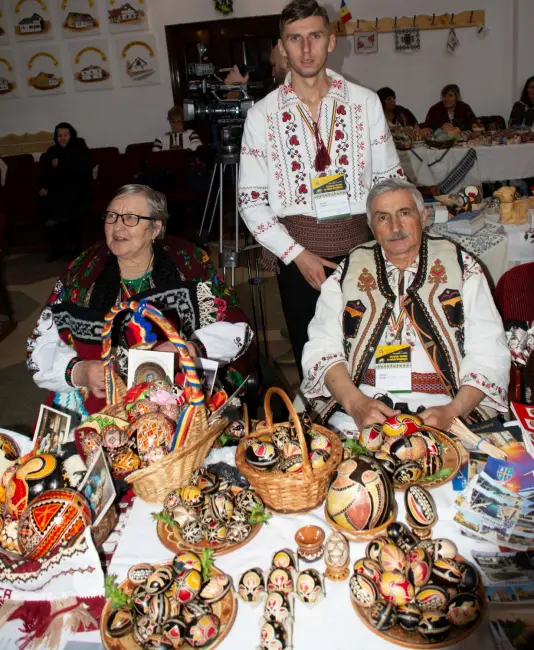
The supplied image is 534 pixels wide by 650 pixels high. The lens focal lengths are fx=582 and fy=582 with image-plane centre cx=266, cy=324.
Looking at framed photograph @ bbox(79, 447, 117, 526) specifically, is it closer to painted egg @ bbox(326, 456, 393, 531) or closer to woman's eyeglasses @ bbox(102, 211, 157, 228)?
painted egg @ bbox(326, 456, 393, 531)

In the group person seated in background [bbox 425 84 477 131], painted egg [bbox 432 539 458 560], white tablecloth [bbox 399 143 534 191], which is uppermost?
person seated in background [bbox 425 84 477 131]

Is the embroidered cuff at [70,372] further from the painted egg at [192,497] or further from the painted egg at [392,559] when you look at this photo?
the painted egg at [392,559]

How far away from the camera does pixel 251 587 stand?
106 cm

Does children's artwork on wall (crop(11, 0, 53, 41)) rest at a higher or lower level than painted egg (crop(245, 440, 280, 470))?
higher

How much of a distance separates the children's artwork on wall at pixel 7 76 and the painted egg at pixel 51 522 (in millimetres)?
8988

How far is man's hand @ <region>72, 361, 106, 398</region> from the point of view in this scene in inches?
72.6

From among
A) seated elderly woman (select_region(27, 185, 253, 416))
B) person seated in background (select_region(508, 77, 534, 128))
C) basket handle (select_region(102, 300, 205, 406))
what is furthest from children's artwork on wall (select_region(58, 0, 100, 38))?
basket handle (select_region(102, 300, 205, 406))

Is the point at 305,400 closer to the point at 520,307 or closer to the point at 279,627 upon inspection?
the point at 520,307

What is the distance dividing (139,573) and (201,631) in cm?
18

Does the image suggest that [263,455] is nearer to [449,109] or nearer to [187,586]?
[187,586]

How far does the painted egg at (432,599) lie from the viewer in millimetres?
972

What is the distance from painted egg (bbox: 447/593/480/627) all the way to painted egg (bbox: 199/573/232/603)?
1.27 ft

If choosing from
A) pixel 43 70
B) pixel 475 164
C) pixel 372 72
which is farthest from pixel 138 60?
pixel 475 164

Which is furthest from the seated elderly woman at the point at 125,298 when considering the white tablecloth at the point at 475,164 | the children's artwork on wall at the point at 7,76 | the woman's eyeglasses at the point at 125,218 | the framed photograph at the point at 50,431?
the children's artwork on wall at the point at 7,76
